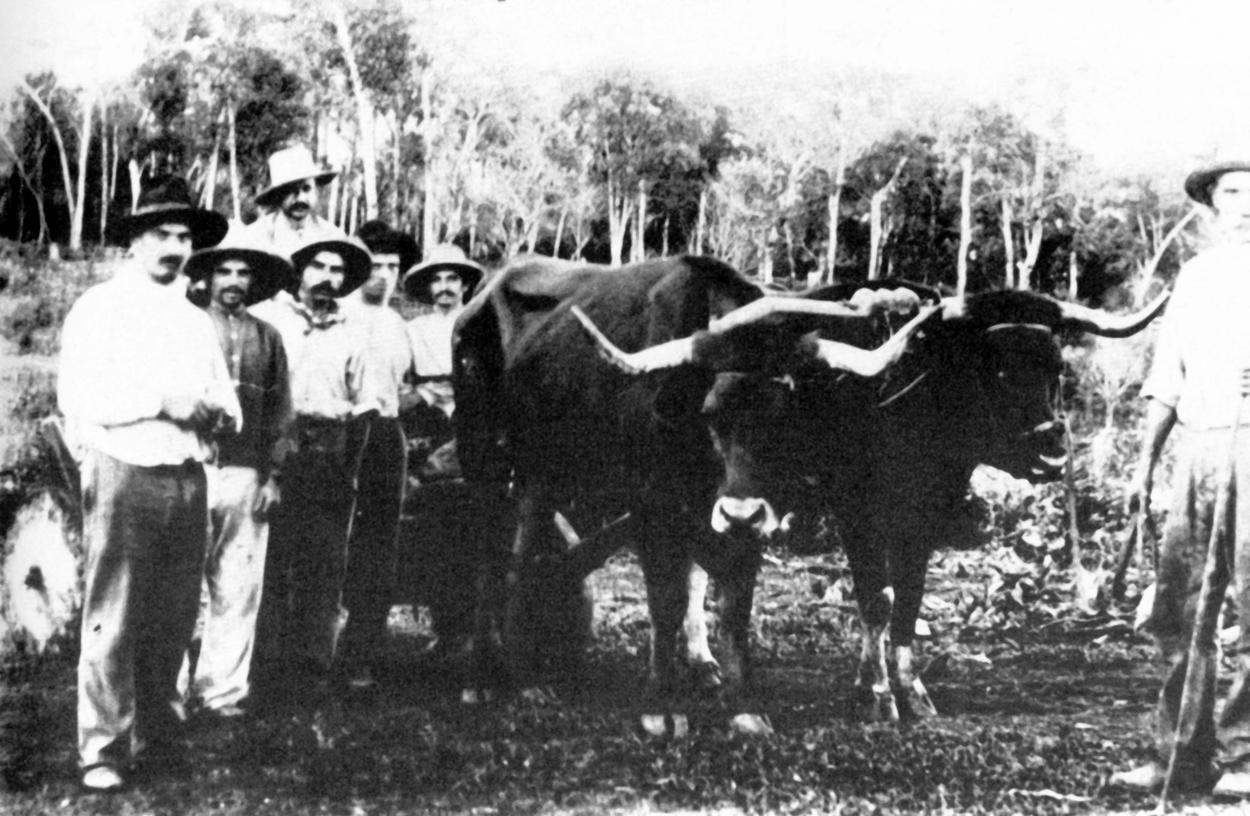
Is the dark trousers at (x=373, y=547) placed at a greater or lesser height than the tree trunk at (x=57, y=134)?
lesser

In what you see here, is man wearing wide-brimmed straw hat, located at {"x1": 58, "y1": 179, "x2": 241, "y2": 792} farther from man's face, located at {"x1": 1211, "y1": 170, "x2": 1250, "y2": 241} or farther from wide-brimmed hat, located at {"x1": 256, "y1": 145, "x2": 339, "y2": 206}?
man's face, located at {"x1": 1211, "y1": 170, "x2": 1250, "y2": 241}

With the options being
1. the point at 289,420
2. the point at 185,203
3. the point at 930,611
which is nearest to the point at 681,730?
the point at 930,611

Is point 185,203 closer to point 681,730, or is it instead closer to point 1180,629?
point 681,730

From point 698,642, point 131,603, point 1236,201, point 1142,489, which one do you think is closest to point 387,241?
point 131,603

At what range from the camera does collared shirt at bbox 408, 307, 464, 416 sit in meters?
5.68

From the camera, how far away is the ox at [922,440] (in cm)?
579

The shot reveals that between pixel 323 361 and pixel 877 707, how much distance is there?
2.59 meters

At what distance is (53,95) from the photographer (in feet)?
18.5

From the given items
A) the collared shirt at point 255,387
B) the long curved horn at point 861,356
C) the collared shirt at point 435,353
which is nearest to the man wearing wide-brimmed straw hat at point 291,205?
the collared shirt at point 255,387

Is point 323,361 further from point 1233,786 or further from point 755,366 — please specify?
point 1233,786

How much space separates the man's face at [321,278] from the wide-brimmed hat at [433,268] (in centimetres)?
27

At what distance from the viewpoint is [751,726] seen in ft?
18.6

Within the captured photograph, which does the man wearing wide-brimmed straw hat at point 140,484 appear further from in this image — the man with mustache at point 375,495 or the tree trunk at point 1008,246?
the tree trunk at point 1008,246

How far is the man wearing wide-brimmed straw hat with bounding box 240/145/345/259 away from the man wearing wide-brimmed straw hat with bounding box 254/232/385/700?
77mm
